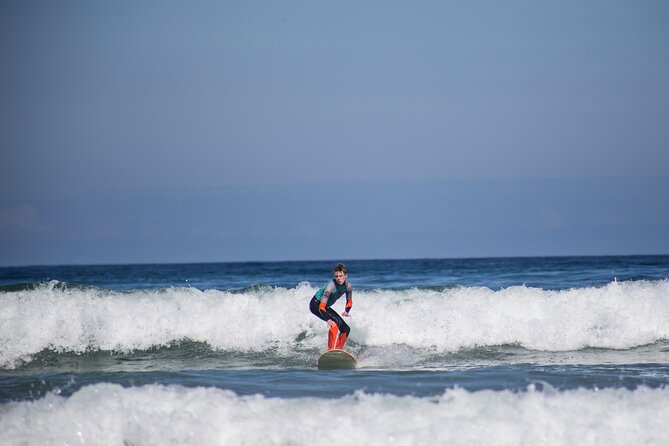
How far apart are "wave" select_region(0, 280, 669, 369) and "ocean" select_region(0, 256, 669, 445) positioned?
48mm

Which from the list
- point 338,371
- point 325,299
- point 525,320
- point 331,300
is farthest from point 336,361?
point 525,320

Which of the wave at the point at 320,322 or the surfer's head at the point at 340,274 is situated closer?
the surfer's head at the point at 340,274

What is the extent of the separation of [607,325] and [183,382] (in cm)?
1044

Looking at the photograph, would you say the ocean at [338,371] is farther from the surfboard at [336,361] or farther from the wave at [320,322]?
the surfboard at [336,361]

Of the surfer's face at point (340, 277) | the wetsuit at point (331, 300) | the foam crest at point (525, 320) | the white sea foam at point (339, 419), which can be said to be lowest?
the white sea foam at point (339, 419)

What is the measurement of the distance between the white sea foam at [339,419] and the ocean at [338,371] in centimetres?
2

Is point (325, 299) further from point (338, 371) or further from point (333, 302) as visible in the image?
point (338, 371)

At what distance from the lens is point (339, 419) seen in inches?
348

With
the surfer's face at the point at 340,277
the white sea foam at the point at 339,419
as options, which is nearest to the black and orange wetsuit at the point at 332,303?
the surfer's face at the point at 340,277

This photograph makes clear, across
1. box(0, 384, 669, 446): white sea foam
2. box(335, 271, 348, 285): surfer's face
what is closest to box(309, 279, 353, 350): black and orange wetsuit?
box(335, 271, 348, 285): surfer's face

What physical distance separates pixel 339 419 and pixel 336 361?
14.1 feet

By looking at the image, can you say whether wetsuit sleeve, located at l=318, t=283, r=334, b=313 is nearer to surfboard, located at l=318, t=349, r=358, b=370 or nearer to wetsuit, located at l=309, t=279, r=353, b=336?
wetsuit, located at l=309, t=279, r=353, b=336

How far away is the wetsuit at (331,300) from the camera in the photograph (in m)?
14.0

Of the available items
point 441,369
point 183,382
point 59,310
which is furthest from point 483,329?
point 59,310
